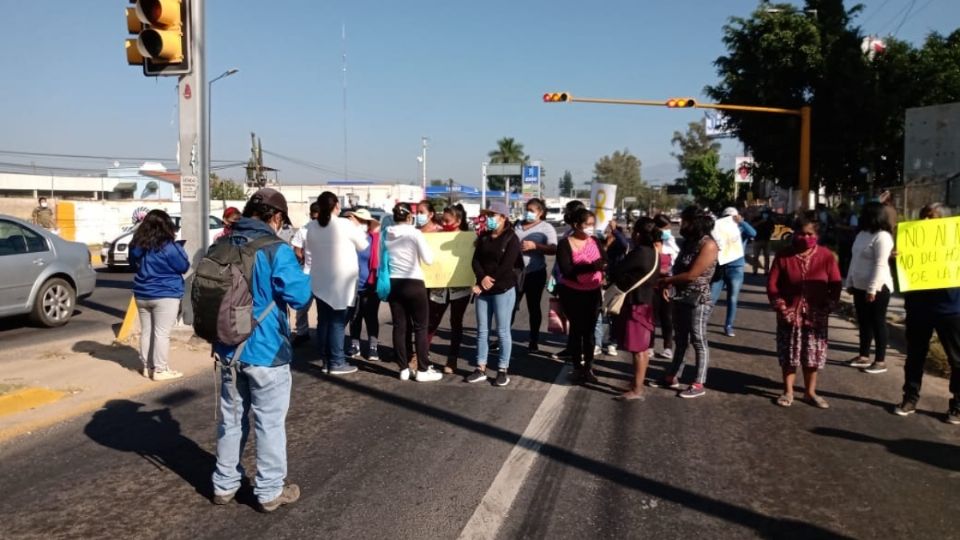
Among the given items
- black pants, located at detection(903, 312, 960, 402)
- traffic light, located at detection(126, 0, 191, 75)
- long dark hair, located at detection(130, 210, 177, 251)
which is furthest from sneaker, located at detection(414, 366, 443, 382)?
black pants, located at detection(903, 312, 960, 402)

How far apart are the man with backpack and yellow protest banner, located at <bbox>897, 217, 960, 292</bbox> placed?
16.2 ft

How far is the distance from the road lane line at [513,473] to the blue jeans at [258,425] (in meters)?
1.13

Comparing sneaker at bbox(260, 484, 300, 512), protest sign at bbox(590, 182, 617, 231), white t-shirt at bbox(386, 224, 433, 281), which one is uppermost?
protest sign at bbox(590, 182, 617, 231)

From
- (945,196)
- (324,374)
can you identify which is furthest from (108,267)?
(945,196)

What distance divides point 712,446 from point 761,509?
3.56 feet

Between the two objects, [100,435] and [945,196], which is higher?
[945,196]

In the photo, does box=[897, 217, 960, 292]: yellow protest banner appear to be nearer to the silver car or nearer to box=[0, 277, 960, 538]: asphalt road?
box=[0, 277, 960, 538]: asphalt road

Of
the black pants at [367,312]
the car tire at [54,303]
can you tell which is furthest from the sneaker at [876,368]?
the car tire at [54,303]

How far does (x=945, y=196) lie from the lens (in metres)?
16.7

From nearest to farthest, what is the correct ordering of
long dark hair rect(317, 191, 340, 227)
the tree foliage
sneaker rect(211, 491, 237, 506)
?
sneaker rect(211, 491, 237, 506) → long dark hair rect(317, 191, 340, 227) → the tree foliage

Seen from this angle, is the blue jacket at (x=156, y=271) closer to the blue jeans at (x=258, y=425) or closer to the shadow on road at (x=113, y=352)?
the shadow on road at (x=113, y=352)

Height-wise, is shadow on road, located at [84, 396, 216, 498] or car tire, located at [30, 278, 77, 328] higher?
car tire, located at [30, 278, 77, 328]

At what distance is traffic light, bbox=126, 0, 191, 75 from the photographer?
705 cm

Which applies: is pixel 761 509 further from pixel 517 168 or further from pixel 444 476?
pixel 517 168
